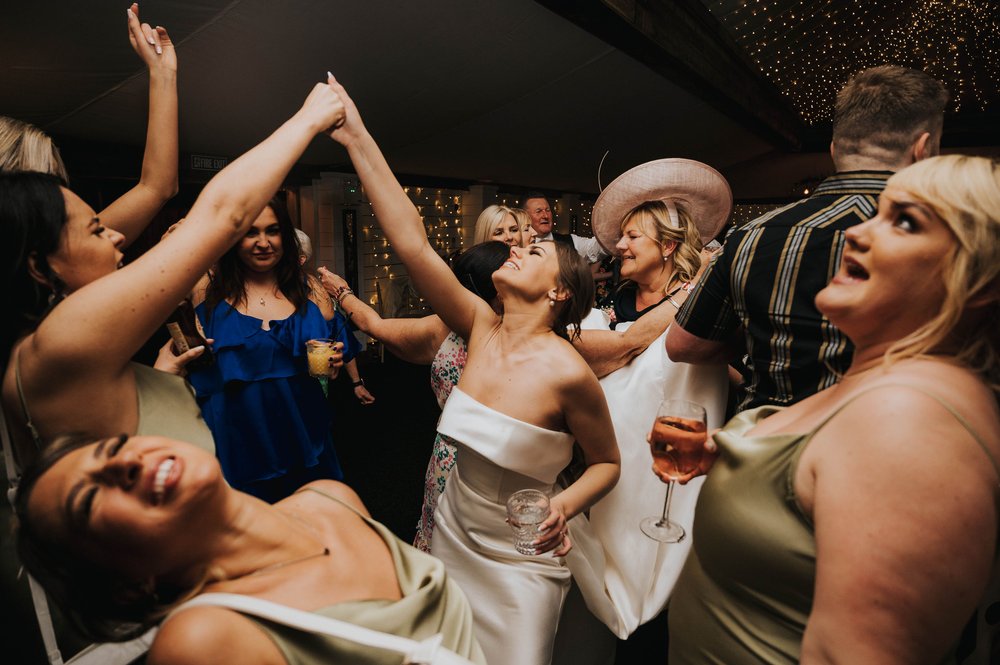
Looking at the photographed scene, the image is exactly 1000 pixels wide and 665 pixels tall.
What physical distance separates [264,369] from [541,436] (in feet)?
3.99

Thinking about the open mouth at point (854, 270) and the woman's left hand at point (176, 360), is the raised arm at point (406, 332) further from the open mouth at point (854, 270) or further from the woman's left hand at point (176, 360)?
the open mouth at point (854, 270)

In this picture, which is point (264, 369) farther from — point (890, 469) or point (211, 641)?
point (890, 469)

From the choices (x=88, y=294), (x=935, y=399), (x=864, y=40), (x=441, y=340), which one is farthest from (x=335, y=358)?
(x=864, y=40)

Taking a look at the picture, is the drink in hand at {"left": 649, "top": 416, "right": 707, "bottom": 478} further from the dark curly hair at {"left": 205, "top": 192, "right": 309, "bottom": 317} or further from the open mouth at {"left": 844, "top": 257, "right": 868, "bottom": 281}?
the dark curly hair at {"left": 205, "top": 192, "right": 309, "bottom": 317}

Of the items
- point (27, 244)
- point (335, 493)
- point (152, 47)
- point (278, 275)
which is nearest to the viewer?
point (27, 244)

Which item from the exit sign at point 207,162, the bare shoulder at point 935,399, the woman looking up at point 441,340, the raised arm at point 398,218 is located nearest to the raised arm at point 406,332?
the woman looking up at point 441,340

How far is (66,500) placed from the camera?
2.57 feet

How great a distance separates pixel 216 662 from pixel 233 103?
4.45 m

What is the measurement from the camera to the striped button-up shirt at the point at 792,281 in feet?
4.88

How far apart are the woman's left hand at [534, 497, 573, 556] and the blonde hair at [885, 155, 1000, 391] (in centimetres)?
86

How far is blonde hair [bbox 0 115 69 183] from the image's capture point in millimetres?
1380

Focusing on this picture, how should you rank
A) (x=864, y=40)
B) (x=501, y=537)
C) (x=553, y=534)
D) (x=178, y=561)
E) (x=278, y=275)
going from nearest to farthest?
(x=178, y=561) → (x=553, y=534) → (x=501, y=537) → (x=278, y=275) → (x=864, y=40)

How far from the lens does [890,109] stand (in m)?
1.50

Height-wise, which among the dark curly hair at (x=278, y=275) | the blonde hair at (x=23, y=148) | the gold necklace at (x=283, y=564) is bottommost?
the gold necklace at (x=283, y=564)
